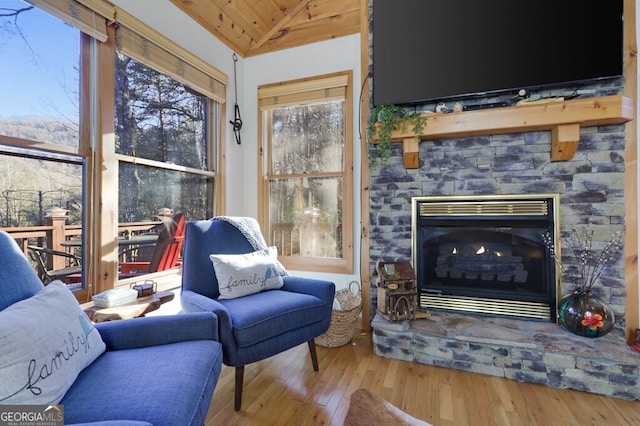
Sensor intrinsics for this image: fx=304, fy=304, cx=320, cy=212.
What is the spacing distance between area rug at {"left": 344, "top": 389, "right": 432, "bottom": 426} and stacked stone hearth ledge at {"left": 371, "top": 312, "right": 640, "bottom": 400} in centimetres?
125

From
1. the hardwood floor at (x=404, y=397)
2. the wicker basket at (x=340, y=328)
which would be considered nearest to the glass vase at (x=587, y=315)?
the hardwood floor at (x=404, y=397)

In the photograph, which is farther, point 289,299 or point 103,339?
point 289,299

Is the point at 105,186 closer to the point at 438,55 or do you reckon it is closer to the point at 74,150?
the point at 74,150

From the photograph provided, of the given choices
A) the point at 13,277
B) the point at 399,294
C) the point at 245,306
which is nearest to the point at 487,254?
the point at 399,294

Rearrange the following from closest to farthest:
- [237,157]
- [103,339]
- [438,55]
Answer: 1. [103,339]
2. [438,55]
3. [237,157]

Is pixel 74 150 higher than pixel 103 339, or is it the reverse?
pixel 74 150

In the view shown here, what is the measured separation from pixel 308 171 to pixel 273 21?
1.54m

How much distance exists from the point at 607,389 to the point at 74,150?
131 inches

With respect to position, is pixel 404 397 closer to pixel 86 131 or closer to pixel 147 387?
pixel 147 387

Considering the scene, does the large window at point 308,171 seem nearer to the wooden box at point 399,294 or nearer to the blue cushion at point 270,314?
the wooden box at point 399,294

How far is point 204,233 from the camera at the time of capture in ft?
6.43

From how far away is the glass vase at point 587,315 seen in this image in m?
1.83

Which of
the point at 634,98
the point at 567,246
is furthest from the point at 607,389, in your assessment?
the point at 634,98

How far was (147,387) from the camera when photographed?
910 mm
